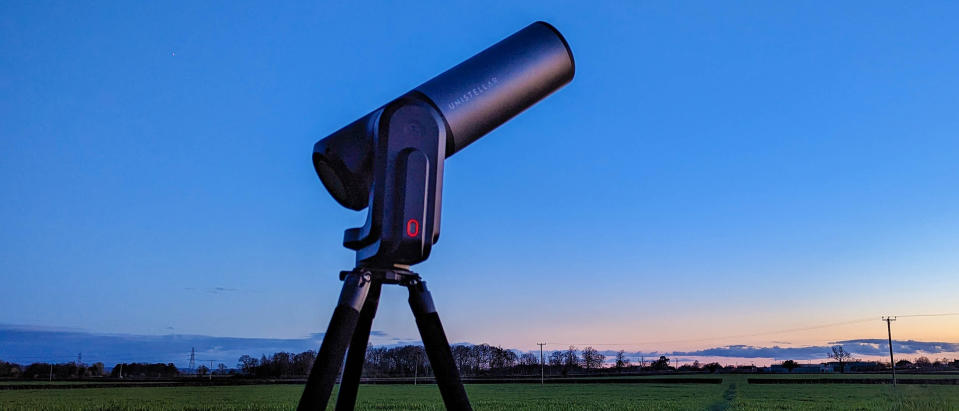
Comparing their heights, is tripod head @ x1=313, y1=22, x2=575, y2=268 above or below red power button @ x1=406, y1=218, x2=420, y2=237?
above

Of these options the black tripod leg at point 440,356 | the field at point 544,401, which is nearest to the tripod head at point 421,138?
the black tripod leg at point 440,356

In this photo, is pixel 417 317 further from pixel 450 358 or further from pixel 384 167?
pixel 384 167

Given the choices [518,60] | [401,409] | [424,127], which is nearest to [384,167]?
[424,127]

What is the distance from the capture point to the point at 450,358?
3.26 metres

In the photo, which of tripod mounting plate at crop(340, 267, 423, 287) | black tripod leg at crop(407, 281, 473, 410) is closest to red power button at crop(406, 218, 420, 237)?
tripod mounting plate at crop(340, 267, 423, 287)

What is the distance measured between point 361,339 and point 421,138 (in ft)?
3.72

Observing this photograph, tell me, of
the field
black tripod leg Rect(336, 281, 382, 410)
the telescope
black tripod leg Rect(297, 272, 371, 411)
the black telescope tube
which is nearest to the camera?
black tripod leg Rect(297, 272, 371, 411)

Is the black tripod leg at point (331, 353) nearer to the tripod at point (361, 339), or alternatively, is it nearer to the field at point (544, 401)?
the tripod at point (361, 339)

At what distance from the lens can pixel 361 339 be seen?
336 cm

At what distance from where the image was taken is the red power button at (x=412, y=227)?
3.28 meters

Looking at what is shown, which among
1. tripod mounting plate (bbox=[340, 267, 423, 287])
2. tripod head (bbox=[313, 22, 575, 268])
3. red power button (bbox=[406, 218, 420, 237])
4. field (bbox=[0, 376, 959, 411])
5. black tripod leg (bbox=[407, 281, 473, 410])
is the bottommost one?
field (bbox=[0, 376, 959, 411])

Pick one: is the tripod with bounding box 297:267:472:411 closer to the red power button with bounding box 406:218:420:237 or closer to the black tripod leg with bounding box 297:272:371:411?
the black tripod leg with bounding box 297:272:371:411

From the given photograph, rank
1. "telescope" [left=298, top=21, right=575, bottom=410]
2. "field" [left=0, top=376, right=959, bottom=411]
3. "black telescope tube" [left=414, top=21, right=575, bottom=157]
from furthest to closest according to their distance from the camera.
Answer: "field" [left=0, top=376, right=959, bottom=411] < "black telescope tube" [left=414, top=21, right=575, bottom=157] < "telescope" [left=298, top=21, right=575, bottom=410]

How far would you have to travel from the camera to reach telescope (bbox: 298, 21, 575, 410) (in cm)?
315
